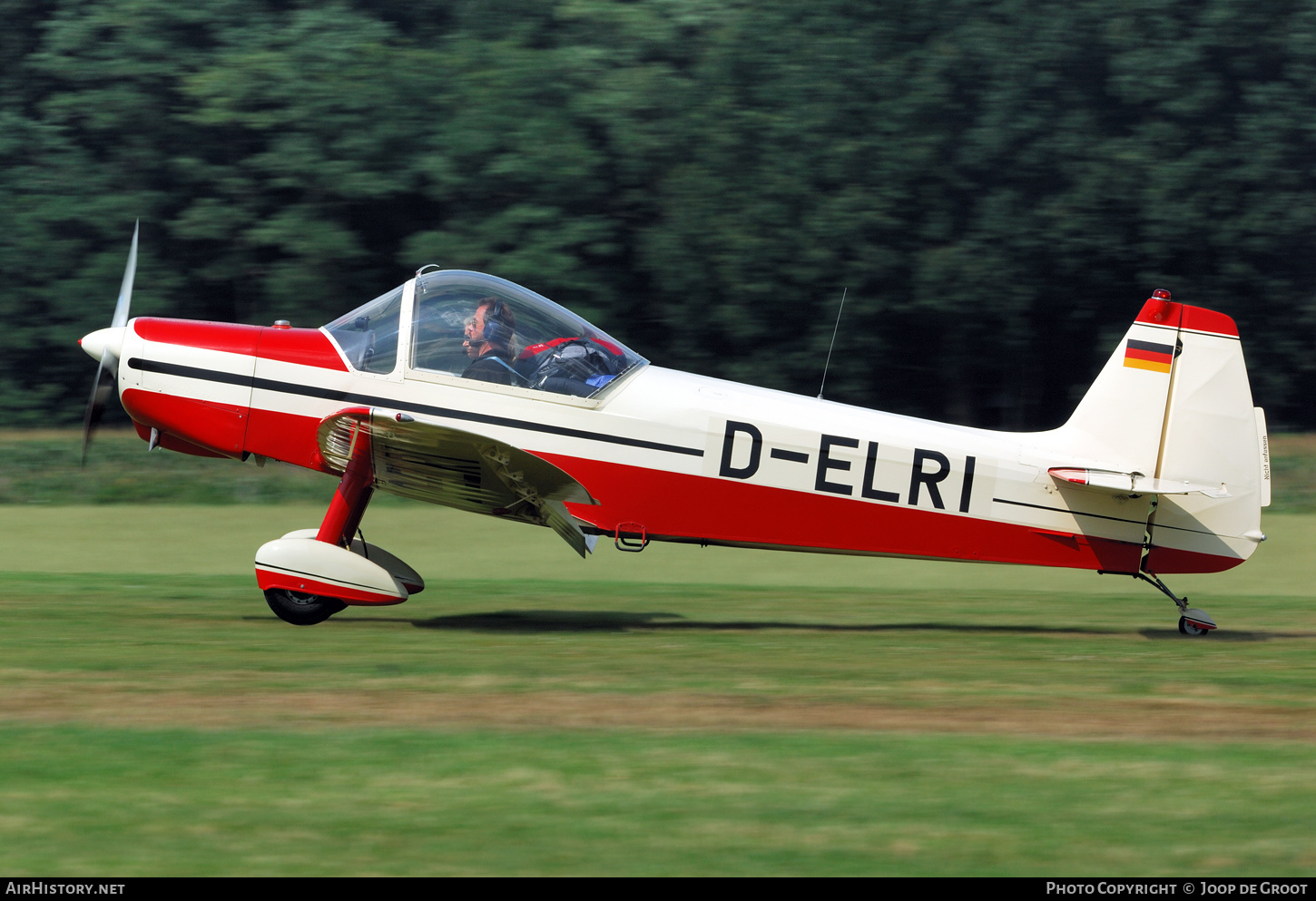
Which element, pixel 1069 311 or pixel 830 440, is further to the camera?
pixel 1069 311

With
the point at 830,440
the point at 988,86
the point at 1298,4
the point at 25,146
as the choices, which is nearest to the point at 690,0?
the point at 988,86

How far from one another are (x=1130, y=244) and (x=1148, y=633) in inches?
554

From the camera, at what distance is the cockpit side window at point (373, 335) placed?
7.73 metres

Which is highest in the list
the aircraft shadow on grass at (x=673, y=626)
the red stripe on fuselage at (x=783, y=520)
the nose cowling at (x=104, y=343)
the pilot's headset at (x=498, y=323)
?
the pilot's headset at (x=498, y=323)

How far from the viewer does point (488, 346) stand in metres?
7.71

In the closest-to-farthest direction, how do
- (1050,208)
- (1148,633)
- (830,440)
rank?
(830,440)
(1148,633)
(1050,208)

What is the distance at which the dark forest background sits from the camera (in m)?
20.6

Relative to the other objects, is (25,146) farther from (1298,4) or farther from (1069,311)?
(1298,4)

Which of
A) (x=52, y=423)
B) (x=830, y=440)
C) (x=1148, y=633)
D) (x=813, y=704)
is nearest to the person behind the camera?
(x=813, y=704)

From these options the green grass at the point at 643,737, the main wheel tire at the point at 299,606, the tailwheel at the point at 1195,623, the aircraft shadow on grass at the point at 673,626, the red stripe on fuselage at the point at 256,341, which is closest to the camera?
the green grass at the point at 643,737

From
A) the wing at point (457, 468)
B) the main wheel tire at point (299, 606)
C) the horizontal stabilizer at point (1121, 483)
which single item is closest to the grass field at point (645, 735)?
the main wheel tire at point (299, 606)

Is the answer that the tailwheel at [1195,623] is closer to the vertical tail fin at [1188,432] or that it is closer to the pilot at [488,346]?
the vertical tail fin at [1188,432]

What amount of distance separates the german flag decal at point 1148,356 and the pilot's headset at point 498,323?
4.01 meters

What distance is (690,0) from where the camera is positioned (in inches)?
917
